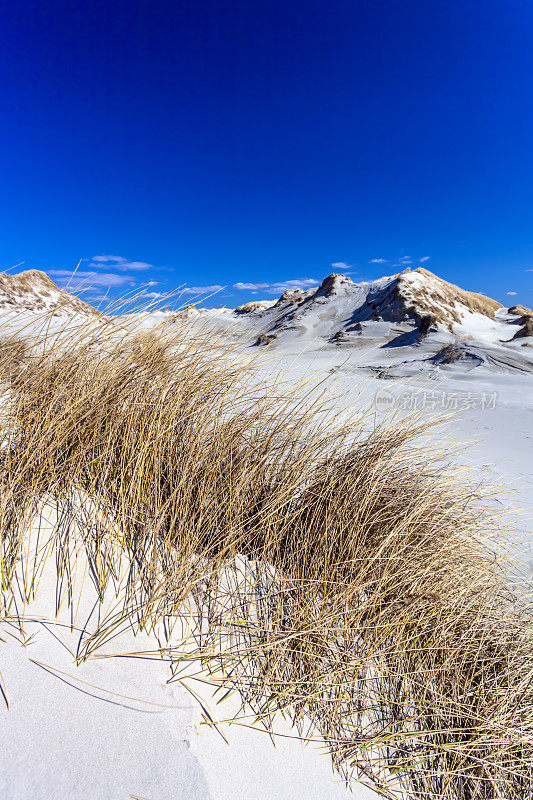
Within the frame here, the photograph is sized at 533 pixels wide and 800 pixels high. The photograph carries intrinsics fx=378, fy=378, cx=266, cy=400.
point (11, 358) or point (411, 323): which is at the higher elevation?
point (411, 323)

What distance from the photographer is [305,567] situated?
1.32m

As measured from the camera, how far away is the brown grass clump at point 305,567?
1063 millimetres

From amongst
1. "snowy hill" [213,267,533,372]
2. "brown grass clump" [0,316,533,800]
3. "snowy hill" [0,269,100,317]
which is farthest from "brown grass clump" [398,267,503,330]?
"brown grass clump" [0,316,533,800]

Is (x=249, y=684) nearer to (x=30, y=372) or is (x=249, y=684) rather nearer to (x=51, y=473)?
(x=51, y=473)

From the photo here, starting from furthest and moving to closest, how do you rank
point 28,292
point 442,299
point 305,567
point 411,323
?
1. point 442,299
2. point 411,323
3. point 28,292
4. point 305,567

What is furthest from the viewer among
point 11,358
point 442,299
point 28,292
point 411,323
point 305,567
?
point 442,299

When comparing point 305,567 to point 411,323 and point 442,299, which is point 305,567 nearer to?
point 411,323

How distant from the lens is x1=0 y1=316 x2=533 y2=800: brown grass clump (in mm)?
1063

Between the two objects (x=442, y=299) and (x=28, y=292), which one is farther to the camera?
(x=442, y=299)

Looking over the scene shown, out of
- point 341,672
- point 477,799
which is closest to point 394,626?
point 341,672

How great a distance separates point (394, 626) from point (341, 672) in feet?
0.74

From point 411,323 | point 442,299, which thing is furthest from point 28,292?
point 442,299

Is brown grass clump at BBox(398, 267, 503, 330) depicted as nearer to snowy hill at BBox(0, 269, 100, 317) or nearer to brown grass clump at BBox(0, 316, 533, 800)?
snowy hill at BBox(0, 269, 100, 317)

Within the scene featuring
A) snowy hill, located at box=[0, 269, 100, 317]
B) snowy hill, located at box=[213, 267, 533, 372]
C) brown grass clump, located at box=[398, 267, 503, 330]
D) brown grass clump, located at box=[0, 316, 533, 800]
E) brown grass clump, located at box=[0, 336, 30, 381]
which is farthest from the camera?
brown grass clump, located at box=[398, 267, 503, 330]
